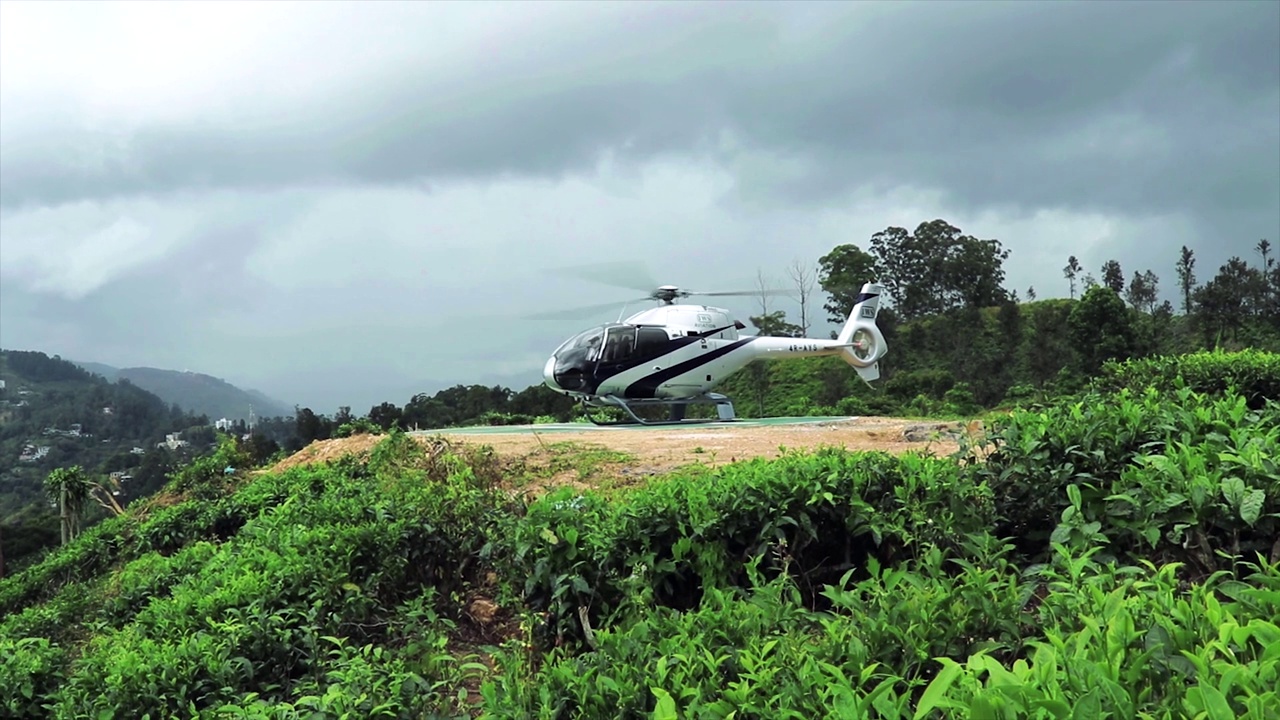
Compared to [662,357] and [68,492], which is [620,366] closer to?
[662,357]

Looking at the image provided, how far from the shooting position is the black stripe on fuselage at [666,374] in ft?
53.0

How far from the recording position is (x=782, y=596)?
127 inches

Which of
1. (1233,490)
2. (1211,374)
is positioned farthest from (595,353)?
(1233,490)

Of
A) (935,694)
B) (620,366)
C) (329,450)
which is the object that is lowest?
(935,694)

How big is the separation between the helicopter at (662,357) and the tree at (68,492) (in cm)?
746

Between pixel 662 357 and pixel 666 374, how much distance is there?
0.38 metres

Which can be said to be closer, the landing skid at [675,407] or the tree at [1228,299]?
the landing skid at [675,407]

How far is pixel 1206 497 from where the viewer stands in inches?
106

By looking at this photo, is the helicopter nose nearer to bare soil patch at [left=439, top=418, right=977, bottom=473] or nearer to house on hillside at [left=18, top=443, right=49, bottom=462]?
bare soil patch at [left=439, top=418, right=977, bottom=473]

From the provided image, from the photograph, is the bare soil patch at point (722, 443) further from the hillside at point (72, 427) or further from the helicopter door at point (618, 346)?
the hillside at point (72, 427)

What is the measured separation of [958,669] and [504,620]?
117 inches

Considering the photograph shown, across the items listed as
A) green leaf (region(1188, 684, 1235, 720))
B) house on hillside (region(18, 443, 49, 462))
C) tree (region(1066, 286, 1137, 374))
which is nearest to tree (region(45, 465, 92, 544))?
green leaf (region(1188, 684, 1235, 720))

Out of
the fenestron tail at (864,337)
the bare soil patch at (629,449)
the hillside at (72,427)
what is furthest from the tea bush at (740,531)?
the hillside at (72,427)

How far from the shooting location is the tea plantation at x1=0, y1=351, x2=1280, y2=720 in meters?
1.91
